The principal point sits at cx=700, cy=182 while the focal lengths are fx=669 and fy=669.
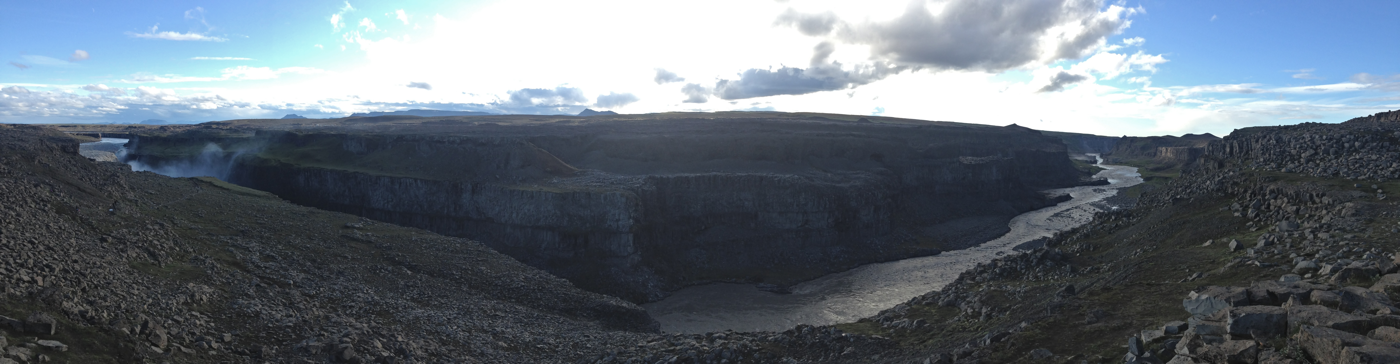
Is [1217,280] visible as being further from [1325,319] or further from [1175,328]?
[1325,319]

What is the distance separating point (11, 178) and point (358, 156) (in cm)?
5379

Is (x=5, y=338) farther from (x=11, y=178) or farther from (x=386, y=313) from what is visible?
(x=11, y=178)

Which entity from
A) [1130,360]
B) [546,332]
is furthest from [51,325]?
[1130,360]

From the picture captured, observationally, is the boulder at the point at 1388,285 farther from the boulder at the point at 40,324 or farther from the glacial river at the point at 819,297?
the boulder at the point at 40,324

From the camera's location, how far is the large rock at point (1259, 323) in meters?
14.9

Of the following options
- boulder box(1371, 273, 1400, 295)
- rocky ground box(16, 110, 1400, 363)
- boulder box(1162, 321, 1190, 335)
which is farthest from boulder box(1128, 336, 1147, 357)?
boulder box(1371, 273, 1400, 295)

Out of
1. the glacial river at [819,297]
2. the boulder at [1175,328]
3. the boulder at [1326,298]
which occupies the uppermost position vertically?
the boulder at [1326,298]

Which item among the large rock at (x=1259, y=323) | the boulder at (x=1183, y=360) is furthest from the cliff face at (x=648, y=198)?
the large rock at (x=1259, y=323)

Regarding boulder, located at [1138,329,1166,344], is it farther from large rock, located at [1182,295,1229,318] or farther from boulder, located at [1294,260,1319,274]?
boulder, located at [1294,260,1319,274]

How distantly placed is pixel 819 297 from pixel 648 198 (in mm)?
20921

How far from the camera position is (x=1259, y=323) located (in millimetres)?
15055

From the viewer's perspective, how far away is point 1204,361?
14820 mm

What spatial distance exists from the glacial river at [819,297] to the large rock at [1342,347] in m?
38.4

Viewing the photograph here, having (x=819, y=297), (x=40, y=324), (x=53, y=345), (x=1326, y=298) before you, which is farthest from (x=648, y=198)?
(x=1326, y=298)
